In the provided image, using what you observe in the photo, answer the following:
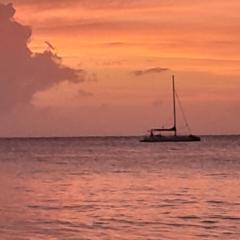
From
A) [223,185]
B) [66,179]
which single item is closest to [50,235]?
[223,185]

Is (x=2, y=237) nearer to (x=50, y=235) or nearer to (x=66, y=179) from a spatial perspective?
(x=50, y=235)

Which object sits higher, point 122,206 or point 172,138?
point 172,138

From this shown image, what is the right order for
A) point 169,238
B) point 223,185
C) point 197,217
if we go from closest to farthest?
1. point 169,238
2. point 197,217
3. point 223,185

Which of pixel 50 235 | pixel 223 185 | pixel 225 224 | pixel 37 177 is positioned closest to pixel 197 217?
pixel 225 224

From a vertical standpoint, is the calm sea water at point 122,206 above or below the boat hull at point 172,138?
below

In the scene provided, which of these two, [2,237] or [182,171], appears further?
[182,171]

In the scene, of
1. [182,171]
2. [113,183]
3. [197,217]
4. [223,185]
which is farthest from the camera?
[182,171]

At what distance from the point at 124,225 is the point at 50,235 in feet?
12.2

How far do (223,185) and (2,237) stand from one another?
89.5 ft

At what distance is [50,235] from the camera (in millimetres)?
29703

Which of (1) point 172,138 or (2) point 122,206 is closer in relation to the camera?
(2) point 122,206

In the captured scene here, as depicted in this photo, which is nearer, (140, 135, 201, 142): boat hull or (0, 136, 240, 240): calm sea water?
(0, 136, 240, 240): calm sea water

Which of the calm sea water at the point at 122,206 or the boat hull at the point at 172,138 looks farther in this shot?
the boat hull at the point at 172,138

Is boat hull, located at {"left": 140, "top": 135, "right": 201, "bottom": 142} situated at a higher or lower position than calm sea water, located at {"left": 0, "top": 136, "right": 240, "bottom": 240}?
higher
